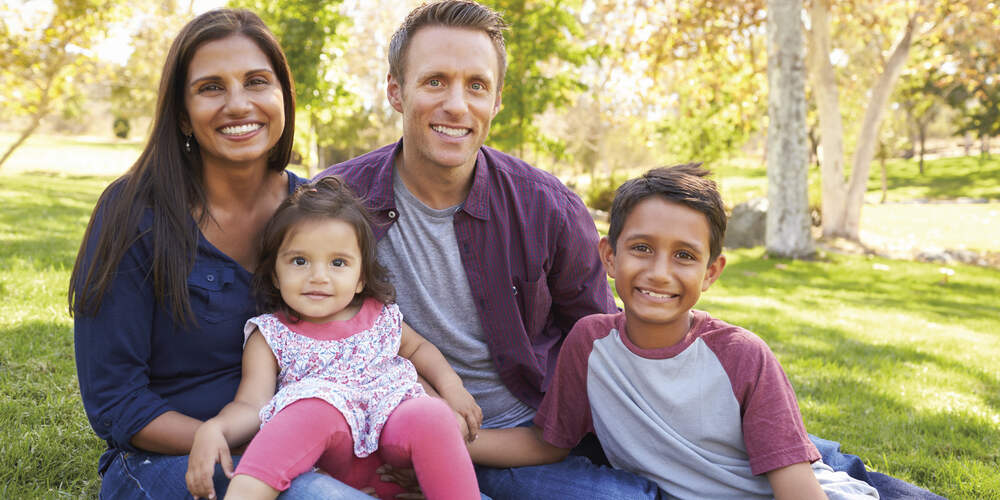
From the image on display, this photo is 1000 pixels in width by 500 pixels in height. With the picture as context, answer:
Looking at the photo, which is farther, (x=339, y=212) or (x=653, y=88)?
(x=653, y=88)

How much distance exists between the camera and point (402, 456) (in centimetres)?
218

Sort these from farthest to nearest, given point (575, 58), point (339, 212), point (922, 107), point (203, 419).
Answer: point (922, 107) < point (575, 58) < point (339, 212) < point (203, 419)

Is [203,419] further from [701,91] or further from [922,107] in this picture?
[922,107]

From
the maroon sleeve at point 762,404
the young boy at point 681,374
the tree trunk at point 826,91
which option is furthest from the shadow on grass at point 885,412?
the tree trunk at point 826,91

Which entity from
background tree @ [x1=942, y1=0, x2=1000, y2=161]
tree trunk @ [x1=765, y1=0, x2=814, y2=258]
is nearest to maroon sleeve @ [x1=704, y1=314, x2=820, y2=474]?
tree trunk @ [x1=765, y1=0, x2=814, y2=258]

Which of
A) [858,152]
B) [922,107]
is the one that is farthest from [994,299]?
[922,107]

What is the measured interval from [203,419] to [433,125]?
1.33 m

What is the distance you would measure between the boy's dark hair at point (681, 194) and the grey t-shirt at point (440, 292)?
0.70 metres

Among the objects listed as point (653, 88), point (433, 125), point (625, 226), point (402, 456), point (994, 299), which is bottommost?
point (994, 299)

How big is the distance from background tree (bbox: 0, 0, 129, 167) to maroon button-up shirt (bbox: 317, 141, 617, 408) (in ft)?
37.1

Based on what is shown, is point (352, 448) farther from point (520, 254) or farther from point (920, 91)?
point (920, 91)

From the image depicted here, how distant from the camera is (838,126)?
12.9 metres

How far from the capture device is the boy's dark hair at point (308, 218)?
2.44m

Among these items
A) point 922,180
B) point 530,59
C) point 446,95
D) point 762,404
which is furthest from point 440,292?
point 922,180
